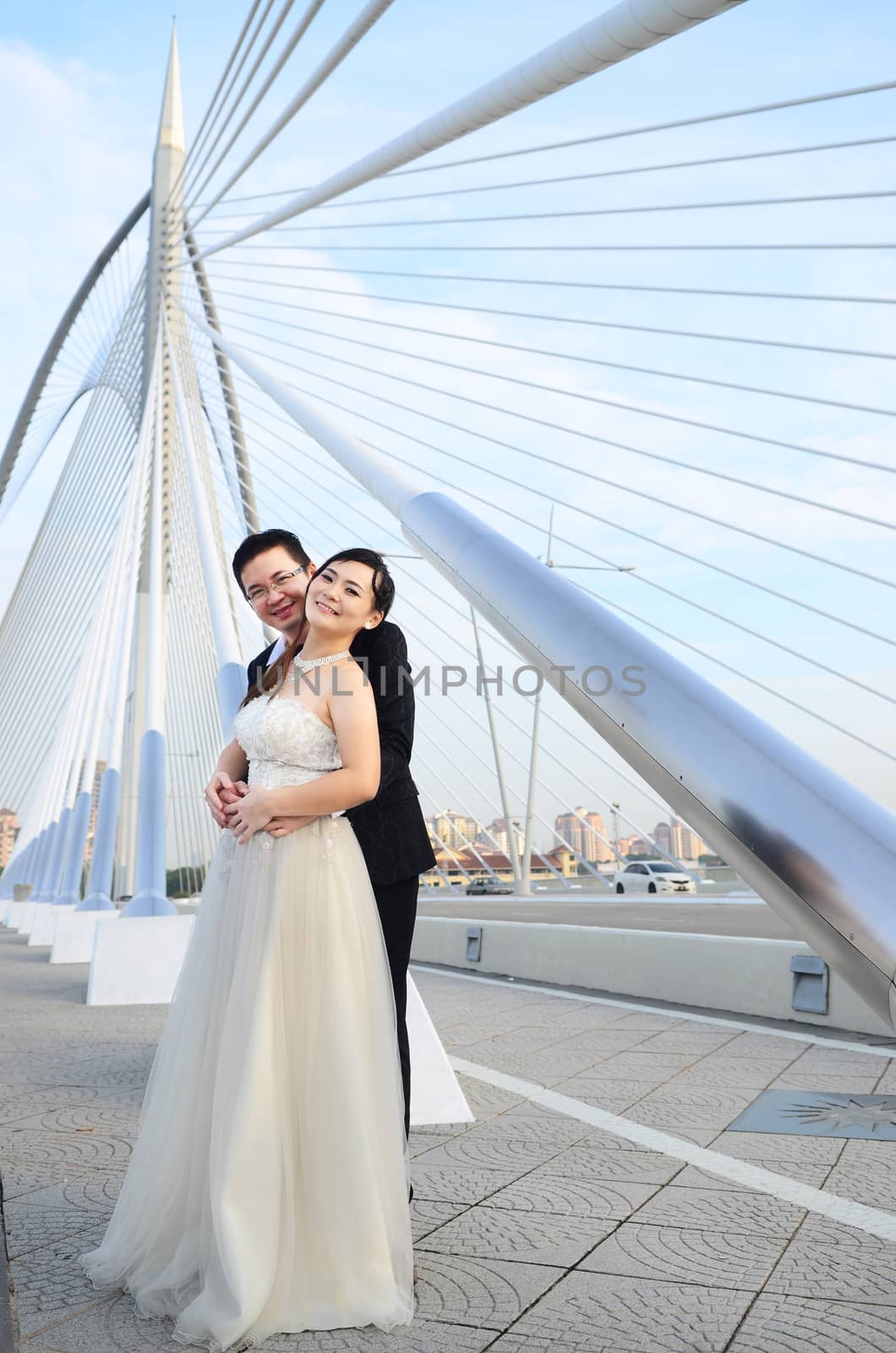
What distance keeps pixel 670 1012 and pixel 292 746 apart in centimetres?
454

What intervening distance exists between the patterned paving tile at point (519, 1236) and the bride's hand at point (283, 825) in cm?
102

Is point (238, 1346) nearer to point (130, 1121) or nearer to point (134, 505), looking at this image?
point (130, 1121)

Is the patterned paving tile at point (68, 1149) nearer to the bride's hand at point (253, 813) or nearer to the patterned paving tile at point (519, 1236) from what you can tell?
the patterned paving tile at point (519, 1236)

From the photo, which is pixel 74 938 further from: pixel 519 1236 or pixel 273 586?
pixel 519 1236

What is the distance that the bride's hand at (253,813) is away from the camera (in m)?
2.55

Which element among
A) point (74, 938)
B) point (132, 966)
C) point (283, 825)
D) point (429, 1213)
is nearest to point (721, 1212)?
point (429, 1213)

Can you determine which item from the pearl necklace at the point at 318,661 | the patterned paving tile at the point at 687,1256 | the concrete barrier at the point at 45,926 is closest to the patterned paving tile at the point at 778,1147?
the patterned paving tile at the point at 687,1256

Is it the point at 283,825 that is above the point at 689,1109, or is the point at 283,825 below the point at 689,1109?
above

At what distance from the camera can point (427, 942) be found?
412 inches

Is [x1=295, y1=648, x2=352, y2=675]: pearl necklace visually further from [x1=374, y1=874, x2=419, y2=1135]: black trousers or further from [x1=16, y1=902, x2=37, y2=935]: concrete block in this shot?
[x1=16, y1=902, x2=37, y2=935]: concrete block

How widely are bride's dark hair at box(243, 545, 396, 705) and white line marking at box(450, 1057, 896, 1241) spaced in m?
1.84

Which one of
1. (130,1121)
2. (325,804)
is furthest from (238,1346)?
(130,1121)

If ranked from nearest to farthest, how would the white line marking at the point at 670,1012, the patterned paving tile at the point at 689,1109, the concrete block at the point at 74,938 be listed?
the patterned paving tile at the point at 689,1109 < the white line marking at the point at 670,1012 < the concrete block at the point at 74,938

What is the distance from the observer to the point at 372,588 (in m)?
2.68
